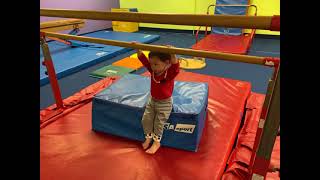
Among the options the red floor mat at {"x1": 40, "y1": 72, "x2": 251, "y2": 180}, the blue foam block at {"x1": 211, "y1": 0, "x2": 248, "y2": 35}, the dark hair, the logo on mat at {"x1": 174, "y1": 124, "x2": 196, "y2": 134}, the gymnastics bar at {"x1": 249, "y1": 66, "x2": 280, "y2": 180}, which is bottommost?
the red floor mat at {"x1": 40, "y1": 72, "x2": 251, "y2": 180}

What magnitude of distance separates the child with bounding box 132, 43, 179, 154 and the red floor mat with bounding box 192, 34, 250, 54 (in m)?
3.35

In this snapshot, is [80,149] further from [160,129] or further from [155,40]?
[155,40]

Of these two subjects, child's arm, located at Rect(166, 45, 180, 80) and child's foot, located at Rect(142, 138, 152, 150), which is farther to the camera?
child's foot, located at Rect(142, 138, 152, 150)

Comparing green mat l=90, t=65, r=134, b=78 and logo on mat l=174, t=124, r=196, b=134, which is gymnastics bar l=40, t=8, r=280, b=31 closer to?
logo on mat l=174, t=124, r=196, b=134

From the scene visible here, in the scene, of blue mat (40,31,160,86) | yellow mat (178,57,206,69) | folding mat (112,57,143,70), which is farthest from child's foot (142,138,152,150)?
yellow mat (178,57,206,69)

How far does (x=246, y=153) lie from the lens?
2.14 m

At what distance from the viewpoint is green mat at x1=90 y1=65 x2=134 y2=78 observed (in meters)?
4.30

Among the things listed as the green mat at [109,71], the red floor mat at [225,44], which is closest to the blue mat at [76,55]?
the green mat at [109,71]

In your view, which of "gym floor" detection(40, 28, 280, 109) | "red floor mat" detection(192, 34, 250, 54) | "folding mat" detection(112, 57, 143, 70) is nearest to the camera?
"gym floor" detection(40, 28, 280, 109)

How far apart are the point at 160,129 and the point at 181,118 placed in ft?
0.63

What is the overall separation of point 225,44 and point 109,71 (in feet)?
8.61

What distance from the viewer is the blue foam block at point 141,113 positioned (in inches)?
85.0

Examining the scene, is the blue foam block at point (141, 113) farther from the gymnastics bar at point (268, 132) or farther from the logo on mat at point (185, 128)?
the gymnastics bar at point (268, 132)
